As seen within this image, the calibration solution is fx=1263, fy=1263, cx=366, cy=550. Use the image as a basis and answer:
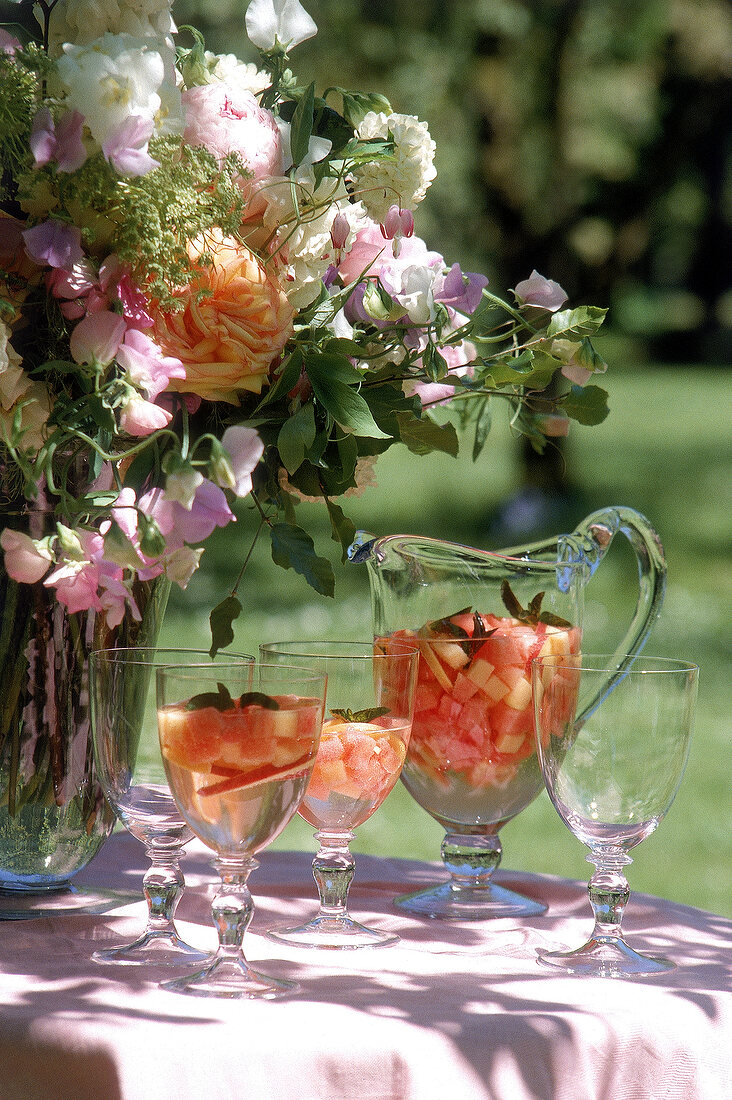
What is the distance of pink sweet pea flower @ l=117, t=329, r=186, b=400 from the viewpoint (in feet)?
3.20

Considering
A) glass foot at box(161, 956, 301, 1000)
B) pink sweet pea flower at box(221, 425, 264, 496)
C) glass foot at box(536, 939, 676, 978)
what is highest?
pink sweet pea flower at box(221, 425, 264, 496)

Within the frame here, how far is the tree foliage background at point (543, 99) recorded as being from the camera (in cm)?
724

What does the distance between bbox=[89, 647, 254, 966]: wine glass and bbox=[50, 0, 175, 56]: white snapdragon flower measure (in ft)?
1.65

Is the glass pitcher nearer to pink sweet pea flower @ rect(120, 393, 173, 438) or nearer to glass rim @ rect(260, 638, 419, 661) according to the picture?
glass rim @ rect(260, 638, 419, 661)

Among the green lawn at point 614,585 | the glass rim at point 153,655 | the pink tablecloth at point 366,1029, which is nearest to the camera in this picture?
the pink tablecloth at point 366,1029

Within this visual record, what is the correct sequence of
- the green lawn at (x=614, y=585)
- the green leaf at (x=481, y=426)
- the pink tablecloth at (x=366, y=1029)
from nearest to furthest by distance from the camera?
the pink tablecloth at (x=366, y=1029) → the green leaf at (x=481, y=426) → the green lawn at (x=614, y=585)

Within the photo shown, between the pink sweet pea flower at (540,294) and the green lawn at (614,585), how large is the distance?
2640 mm

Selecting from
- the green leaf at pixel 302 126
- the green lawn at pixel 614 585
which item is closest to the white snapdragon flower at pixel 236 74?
the green leaf at pixel 302 126

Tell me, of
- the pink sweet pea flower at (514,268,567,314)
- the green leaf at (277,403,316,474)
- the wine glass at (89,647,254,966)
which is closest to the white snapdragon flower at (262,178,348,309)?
the green leaf at (277,403,316,474)

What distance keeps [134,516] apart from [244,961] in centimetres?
34

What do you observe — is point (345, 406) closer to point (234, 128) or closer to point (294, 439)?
point (294, 439)

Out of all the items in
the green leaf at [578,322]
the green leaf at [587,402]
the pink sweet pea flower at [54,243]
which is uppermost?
the green leaf at [578,322]

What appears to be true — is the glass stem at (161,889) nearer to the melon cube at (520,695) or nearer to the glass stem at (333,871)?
the glass stem at (333,871)

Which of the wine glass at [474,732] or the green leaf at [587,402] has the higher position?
the green leaf at [587,402]
